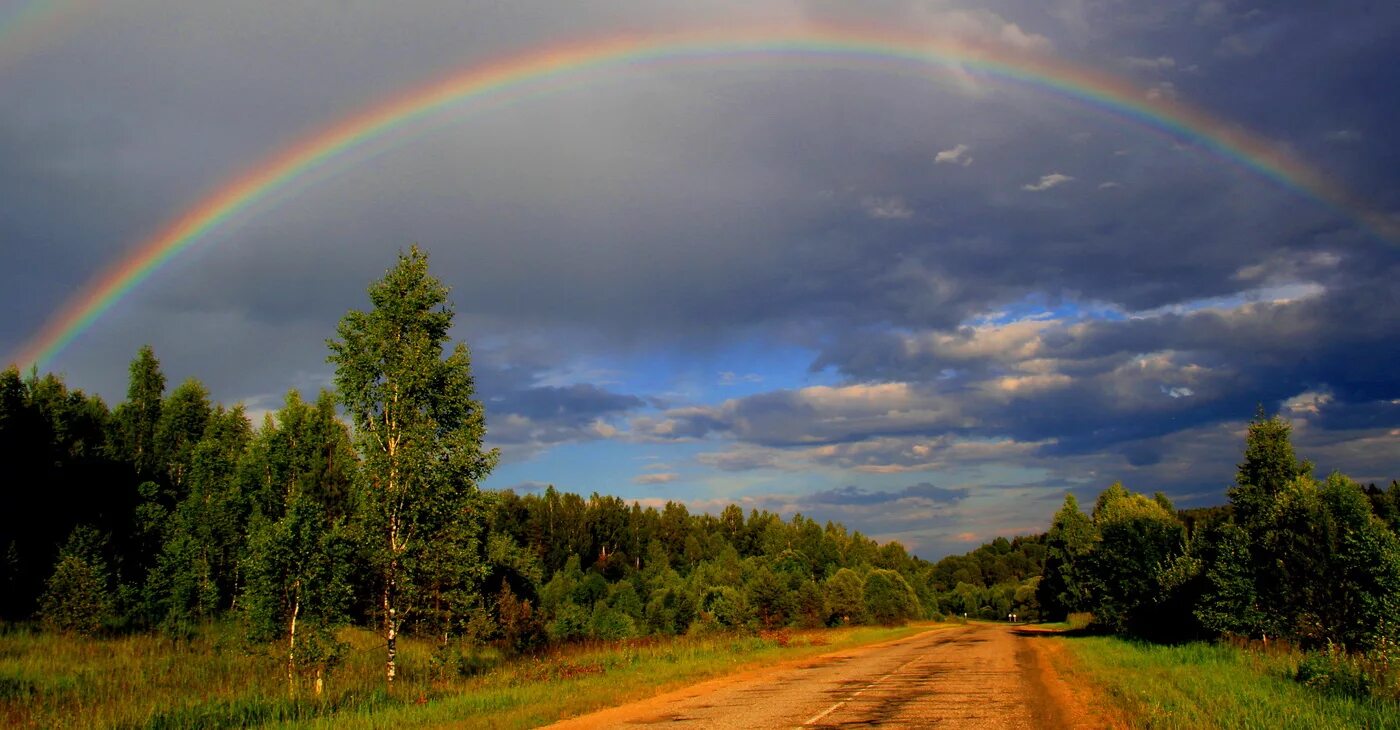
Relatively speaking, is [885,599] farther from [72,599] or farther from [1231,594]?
[72,599]

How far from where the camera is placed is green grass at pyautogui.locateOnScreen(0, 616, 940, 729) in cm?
1781

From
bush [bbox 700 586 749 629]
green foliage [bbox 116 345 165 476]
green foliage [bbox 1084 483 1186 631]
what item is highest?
green foliage [bbox 116 345 165 476]

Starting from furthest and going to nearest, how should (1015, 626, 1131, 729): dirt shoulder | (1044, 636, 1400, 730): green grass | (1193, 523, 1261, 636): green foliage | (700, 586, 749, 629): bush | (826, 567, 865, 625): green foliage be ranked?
(826, 567, 865, 625): green foliage → (700, 586, 749, 629): bush → (1193, 523, 1261, 636): green foliage → (1015, 626, 1131, 729): dirt shoulder → (1044, 636, 1400, 730): green grass

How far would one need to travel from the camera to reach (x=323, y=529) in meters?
24.0

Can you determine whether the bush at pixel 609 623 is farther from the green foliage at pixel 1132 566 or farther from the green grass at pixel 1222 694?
the green grass at pixel 1222 694

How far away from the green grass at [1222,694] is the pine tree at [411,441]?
2102cm

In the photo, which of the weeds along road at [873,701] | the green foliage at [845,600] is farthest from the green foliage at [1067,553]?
the weeds along road at [873,701]

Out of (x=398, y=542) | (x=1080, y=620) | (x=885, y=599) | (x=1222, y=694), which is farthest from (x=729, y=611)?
(x=1222, y=694)

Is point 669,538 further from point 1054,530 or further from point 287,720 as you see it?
point 287,720

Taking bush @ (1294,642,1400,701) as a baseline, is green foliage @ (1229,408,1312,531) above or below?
above

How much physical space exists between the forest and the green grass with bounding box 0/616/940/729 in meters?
1.76

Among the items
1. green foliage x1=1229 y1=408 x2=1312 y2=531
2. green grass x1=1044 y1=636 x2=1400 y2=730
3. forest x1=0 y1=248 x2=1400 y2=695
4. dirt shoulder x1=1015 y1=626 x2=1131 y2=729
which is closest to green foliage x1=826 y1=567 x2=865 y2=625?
forest x1=0 y1=248 x2=1400 y2=695

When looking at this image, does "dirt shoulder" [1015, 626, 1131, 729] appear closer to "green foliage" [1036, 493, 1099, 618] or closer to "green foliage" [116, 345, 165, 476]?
"green foliage" [1036, 493, 1099, 618]

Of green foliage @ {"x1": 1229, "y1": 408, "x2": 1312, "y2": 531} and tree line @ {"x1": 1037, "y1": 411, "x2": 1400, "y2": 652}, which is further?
green foliage @ {"x1": 1229, "y1": 408, "x2": 1312, "y2": 531}
